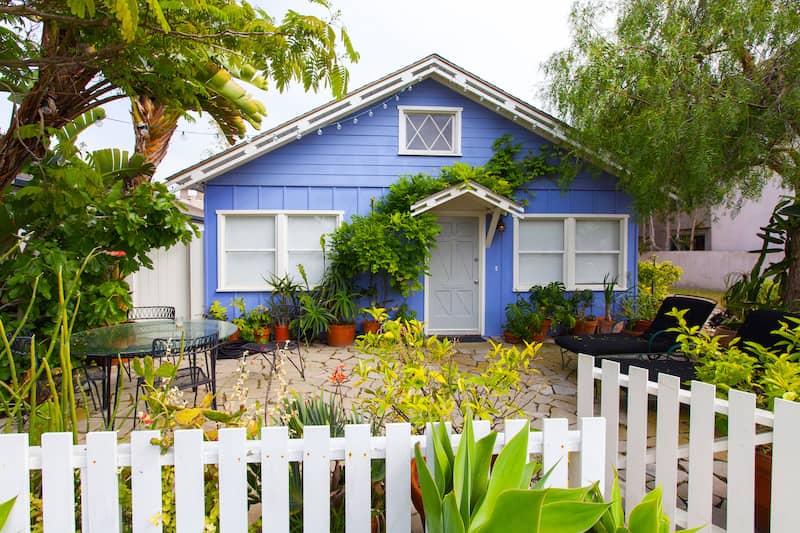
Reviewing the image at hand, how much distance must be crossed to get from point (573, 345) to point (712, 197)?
2.81 m

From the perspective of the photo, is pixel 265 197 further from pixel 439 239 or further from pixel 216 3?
pixel 216 3

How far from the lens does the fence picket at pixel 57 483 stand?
147 centimetres

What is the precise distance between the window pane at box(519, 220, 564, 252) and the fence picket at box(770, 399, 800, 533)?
6627 millimetres

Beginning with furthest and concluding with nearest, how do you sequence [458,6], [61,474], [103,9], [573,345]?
[458,6] → [573,345] → [103,9] → [61,474]

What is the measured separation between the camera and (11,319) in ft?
15.0

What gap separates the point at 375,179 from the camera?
8.01m

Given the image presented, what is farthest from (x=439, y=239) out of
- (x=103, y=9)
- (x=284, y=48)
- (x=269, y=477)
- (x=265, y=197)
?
(x=269, y=477)

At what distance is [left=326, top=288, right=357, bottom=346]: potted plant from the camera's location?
741 centimetres

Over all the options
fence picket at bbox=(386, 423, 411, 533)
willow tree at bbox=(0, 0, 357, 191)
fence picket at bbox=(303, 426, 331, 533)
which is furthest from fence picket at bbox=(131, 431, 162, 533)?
willow tree at bbox=(0, 0, 357, 191)

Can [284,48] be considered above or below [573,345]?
above

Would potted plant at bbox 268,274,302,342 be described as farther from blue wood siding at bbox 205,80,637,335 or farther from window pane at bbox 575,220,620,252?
window pane at bbox 575,220,620,252

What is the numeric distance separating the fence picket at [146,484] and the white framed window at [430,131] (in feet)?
23.5

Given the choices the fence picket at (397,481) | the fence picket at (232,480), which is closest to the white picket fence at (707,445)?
the fence picket at (397,481)

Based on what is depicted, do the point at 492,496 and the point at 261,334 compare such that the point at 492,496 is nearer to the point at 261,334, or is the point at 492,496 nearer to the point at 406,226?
the point at 406,226
